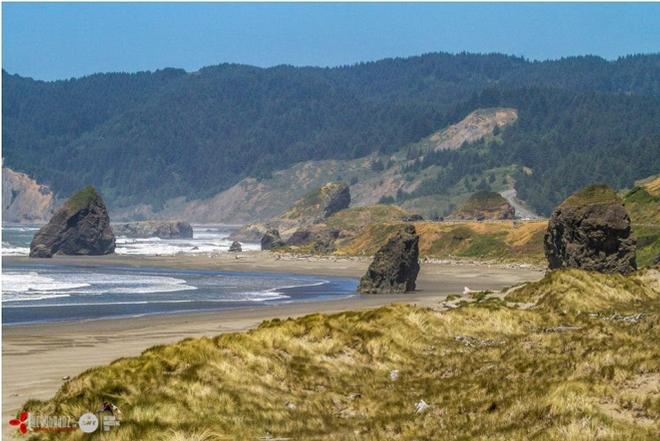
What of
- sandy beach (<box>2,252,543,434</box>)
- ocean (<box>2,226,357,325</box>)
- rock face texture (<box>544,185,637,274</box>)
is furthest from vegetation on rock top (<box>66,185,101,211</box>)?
rock face texture (<box>544,185,637,274</box>)

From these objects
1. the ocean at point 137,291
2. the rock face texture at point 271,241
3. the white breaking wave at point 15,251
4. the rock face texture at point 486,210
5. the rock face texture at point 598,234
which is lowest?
the ocean at point 137,291

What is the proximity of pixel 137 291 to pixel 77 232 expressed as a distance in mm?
76474

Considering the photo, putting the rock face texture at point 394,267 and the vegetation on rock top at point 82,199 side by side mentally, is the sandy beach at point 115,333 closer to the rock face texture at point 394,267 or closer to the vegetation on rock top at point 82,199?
the rock face texture at point 394,267

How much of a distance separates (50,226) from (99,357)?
114m

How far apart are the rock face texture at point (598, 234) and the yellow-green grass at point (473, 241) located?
159 ft

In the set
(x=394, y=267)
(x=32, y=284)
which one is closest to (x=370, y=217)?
(x=32, y=284)

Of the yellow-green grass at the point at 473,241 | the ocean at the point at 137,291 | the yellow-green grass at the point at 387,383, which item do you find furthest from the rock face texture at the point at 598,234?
the yellow-green grass at the point at 473,241

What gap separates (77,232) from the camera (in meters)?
146

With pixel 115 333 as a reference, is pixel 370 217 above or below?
above

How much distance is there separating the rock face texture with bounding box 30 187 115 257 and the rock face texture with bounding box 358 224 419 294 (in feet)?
245

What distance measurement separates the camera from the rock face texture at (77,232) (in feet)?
464

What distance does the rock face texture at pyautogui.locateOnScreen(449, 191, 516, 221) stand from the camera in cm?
17288

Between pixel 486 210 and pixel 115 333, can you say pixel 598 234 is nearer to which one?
pixel 115 333

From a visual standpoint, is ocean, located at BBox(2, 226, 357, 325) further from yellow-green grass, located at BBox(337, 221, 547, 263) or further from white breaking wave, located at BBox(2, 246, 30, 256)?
yellow-green grass, located at BBox(337, 221, 547, 263)
